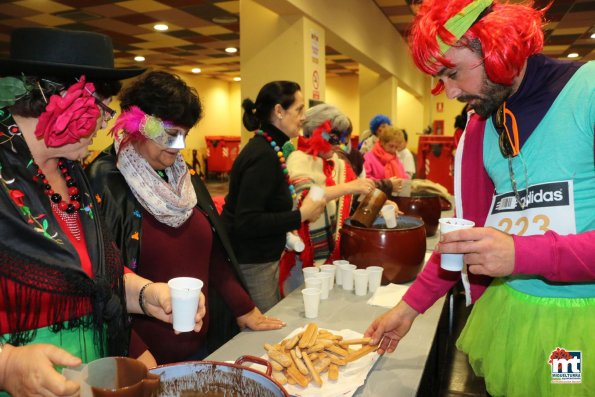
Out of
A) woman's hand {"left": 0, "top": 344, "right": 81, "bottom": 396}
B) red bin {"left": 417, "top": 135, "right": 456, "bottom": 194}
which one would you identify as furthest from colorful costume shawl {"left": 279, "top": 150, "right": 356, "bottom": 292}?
red bin {"left": 417, "top": 135, "right": 456, "bottom": 194}

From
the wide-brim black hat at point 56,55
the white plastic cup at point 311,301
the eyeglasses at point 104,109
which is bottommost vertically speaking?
the white plastic cup at point 311,301

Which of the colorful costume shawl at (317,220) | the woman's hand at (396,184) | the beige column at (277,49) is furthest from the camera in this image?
the beige column at (277,49)

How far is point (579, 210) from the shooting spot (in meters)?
1.07

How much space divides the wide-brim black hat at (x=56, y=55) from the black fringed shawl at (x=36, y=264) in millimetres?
137

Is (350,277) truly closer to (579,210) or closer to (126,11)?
(579,210)

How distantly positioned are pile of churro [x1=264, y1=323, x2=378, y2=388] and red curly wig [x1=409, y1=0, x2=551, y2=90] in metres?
0.80

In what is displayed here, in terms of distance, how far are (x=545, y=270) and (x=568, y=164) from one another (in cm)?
26

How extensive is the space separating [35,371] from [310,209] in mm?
1553

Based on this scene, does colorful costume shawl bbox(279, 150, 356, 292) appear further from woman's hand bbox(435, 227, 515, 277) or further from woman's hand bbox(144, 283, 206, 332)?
woman's hand bbox(435, 227, 515, 277)

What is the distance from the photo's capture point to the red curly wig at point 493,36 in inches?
44.3

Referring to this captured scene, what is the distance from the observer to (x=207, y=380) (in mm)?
1028

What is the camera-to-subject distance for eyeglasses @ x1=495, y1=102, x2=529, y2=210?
1.16 m

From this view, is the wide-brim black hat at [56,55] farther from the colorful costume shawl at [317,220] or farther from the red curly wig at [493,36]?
the colorful costume shawl at [317,220]

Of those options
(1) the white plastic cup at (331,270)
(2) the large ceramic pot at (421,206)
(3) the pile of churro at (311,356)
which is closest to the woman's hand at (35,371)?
(3) the pile of churro at (311,356)
